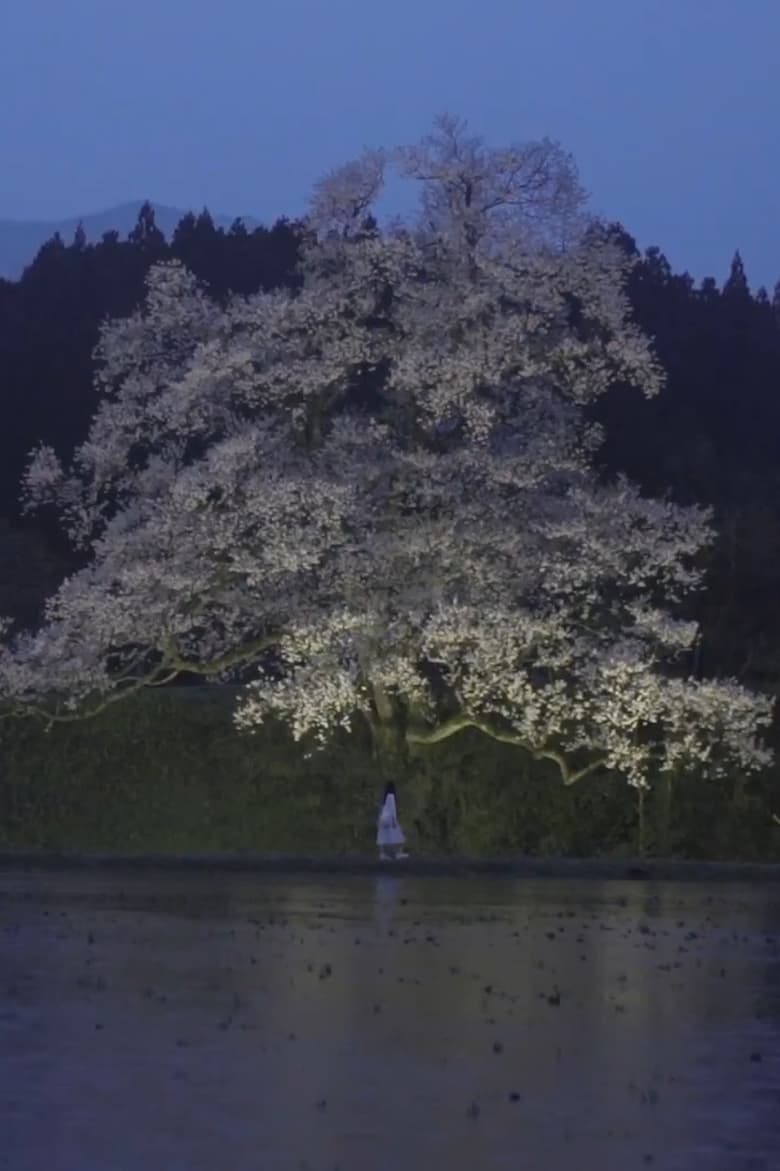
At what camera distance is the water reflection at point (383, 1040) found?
29.1 feet

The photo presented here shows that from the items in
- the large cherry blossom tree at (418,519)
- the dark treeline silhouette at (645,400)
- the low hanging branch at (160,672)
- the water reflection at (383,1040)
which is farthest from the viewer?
the dark treeline silhouette at (645,400)

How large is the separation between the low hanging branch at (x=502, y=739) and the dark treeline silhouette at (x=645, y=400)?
4407 mm

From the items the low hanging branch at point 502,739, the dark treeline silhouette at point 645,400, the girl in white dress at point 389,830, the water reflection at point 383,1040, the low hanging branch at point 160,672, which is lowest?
the water reflection at point 383,1040

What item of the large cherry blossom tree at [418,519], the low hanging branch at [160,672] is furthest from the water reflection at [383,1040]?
the low hanging branch at [160,672]

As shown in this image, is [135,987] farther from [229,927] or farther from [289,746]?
[289,746]

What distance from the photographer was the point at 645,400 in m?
52.6

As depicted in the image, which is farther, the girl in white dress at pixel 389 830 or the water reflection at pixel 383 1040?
the girl in white dress at pixel 389 830

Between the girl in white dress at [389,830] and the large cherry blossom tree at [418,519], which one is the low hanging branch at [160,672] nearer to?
the large cherry blossom tree at [418,519]

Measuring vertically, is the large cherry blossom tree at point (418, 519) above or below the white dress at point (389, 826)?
above

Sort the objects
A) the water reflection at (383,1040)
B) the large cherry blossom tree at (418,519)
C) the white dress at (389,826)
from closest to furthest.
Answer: the water reflection at (383,1040) < the white dress at (389,826) < the large cherry blossom tree at (418,519)

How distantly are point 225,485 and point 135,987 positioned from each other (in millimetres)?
19270

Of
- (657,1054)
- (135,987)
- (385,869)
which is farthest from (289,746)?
(657,1054)

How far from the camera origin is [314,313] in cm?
3378

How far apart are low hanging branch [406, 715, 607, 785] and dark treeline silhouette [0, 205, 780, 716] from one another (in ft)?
14.5
